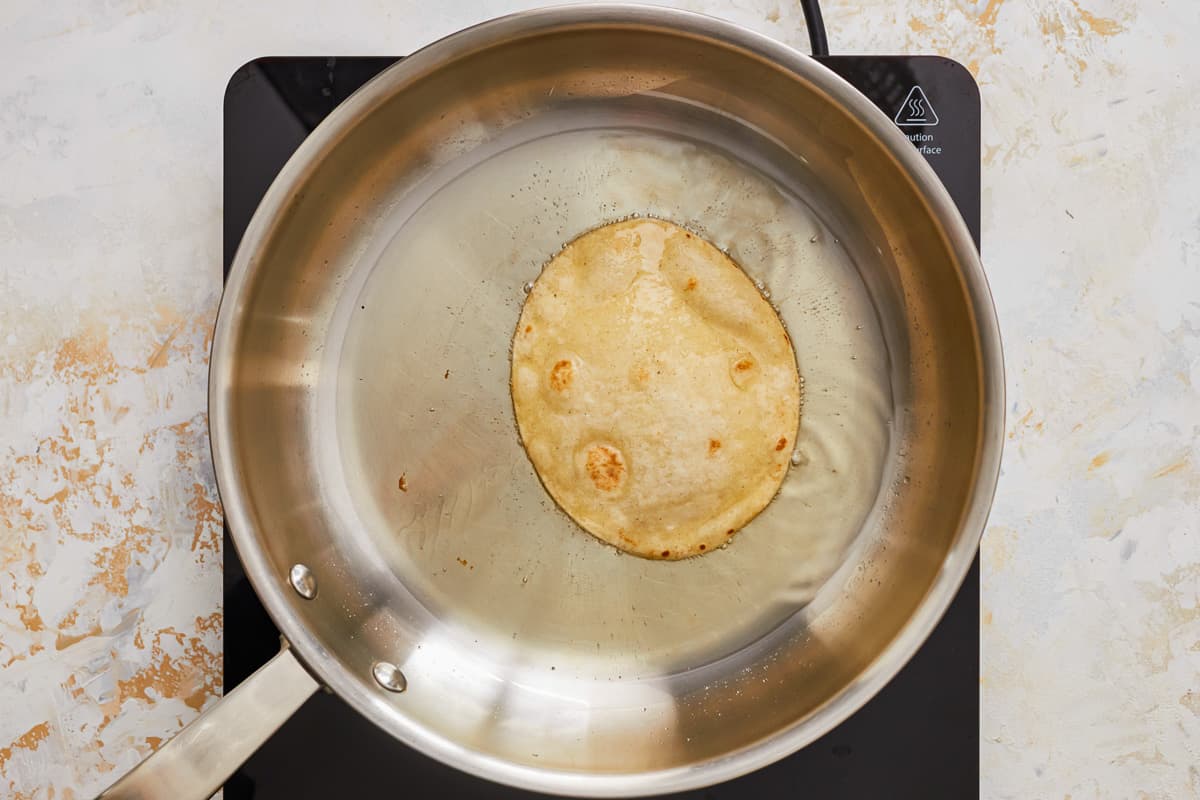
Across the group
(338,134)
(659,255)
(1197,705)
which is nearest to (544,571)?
(659,255)

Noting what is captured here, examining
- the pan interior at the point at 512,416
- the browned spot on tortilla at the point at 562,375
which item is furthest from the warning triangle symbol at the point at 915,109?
the browned spot on tortilla at the point at 562,375

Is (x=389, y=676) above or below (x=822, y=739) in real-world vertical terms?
above

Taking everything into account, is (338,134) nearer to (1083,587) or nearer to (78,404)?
(78,404)

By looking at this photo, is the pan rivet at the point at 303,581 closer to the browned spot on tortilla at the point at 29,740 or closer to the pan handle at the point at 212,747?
the pan handle at the point at 212,747

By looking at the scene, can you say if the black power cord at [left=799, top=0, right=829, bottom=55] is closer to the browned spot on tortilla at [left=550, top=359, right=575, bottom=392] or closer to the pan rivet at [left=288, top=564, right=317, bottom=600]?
the browned spot on tortilla at [left=550, top=359, right=575, bottom=392]

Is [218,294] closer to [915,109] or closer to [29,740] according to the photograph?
A: [29,740]

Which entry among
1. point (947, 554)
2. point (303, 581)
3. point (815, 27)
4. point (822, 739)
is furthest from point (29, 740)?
point (815, 27)
